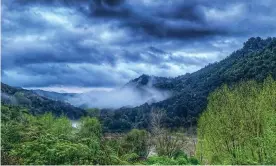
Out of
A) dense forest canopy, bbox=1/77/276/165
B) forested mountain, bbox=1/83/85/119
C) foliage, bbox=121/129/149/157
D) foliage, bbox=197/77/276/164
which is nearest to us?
dense forest canopy, bbox=1/77/276/165

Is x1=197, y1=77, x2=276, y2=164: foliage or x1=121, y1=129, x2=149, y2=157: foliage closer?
x1=197, y1=77, x2=276, y2=164: foliage

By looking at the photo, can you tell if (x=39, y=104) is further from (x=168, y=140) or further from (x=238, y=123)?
(x=238, y=123)

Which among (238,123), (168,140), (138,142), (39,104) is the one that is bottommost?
(138,142)

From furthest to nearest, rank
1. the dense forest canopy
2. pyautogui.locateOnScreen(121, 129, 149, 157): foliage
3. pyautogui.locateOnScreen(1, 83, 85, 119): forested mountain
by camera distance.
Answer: pyautogui.locateOnScreen(1, 83, 85, 119): forested mountain → pyautogui.locateOnScreen(121, 129, 149, 157): foliage → the dense forest canopy

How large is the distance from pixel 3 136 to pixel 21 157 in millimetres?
1294

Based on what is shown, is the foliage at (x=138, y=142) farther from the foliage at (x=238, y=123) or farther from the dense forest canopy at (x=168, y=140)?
the foliage at (x=238, y=123)

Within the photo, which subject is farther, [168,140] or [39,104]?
[39,104]

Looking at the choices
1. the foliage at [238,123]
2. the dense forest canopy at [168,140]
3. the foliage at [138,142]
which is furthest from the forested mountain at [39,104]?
the foliage at [238,123]

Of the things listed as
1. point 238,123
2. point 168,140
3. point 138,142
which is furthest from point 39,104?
point 238,123

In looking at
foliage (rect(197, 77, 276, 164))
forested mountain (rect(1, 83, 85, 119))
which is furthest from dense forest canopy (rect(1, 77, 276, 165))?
forested mountain (rect(1, 83, 85, 119))

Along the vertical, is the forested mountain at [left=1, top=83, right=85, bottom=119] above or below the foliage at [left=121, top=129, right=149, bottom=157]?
above

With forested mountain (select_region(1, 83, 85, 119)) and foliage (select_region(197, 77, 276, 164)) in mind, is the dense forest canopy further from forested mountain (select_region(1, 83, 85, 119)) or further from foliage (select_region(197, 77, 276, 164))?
forested mountain (select_region(1, 83, 85, 119))

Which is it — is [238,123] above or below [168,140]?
above

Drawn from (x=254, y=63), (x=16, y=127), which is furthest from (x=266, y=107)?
(x=254, y=63)
